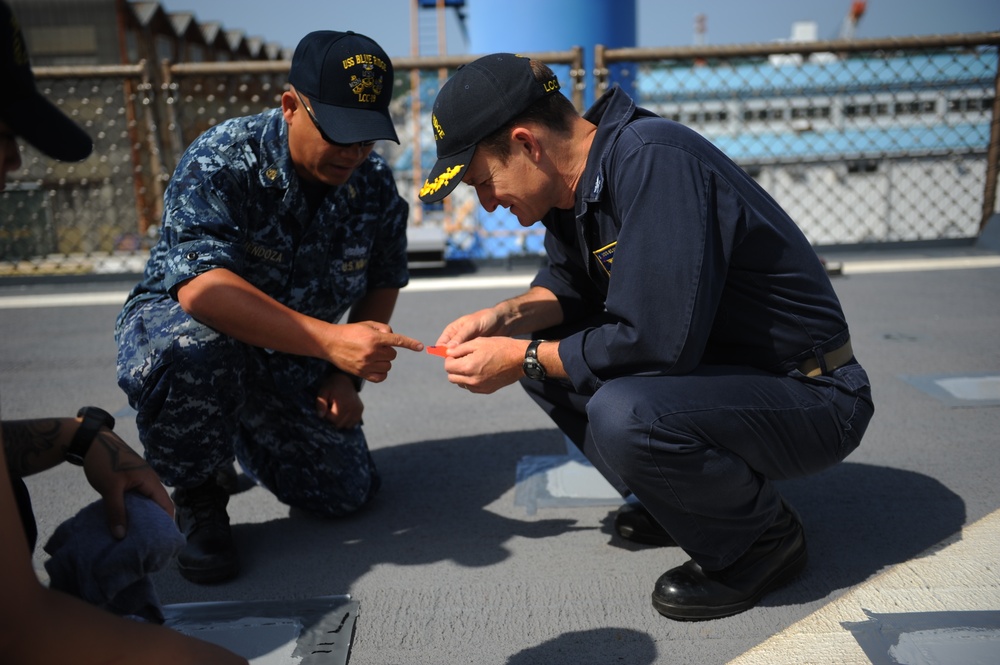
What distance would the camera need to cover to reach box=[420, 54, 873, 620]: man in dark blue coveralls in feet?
5.88

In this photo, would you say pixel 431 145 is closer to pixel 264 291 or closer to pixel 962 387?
pixel 962 387

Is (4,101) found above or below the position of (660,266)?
above

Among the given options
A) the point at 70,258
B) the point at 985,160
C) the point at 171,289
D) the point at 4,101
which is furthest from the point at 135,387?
the point at 985,160

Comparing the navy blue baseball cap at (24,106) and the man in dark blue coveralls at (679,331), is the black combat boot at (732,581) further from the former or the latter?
the navy blue baseball cap at (24,106)

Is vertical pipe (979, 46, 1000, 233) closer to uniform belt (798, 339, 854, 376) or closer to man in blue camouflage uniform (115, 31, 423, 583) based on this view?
uniform belt (798, 339, 854, 376)

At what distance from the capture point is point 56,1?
15.0 metres

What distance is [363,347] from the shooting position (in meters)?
2.12

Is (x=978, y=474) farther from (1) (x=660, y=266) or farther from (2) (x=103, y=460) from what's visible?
(2) (x=103, y=460)

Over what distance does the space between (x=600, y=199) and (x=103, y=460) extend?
1189 millimetres

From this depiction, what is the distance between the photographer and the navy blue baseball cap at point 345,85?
7.32ft

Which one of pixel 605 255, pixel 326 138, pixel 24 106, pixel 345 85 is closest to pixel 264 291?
pixel 326 138

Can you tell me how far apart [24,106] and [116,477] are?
1.93 feet

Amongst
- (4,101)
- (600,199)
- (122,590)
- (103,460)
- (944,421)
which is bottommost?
(944,421)

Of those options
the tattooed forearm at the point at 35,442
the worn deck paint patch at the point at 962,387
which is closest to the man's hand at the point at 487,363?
the tattooed forearm at the point at 35,442
